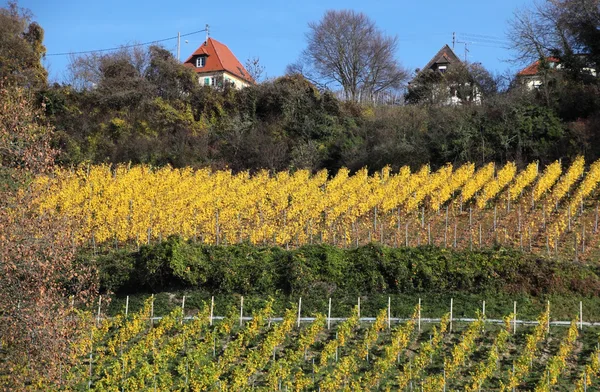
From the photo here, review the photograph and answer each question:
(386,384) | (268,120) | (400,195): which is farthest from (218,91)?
(386,384)

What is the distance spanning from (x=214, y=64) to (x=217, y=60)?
32cm

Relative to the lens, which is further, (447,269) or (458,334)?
(447,269)

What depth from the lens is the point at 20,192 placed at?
11609mm

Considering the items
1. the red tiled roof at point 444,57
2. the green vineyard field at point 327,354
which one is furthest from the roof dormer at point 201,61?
the green vineyard field at point 327,354

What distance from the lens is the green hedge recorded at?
688 inches

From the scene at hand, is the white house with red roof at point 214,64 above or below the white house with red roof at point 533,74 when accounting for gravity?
above

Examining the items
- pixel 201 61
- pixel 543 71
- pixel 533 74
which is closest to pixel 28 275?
pixel 543 71

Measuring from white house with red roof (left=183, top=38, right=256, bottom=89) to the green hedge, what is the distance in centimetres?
2849

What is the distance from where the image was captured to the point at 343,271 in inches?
712

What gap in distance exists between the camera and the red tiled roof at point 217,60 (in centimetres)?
4667

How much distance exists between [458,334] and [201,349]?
18.0 ft

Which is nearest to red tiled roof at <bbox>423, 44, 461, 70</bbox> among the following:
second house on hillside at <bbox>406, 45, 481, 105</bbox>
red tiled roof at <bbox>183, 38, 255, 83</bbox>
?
second house on hillside at <bbox>406, 45, 481, 105</bbox>

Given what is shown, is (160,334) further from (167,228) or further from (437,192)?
(437,192)

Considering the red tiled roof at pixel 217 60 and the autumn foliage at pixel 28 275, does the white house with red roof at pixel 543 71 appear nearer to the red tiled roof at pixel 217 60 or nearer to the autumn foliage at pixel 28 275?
the red tiled roof at pixel 217 60
